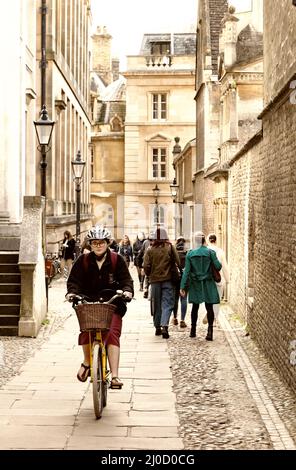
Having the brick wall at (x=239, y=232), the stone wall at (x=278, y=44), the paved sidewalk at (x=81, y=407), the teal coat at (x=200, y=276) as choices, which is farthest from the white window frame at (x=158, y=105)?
the paved sidewalk at (x=81, y=407)

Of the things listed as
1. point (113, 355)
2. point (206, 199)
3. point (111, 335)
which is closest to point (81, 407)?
point (113, 355)

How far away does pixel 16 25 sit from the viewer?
1888 centimetres

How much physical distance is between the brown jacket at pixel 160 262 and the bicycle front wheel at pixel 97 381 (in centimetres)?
578

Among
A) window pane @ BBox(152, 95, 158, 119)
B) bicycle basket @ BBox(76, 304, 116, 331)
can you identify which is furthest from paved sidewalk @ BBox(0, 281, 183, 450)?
window pane @ BBox(152, 95, 158, 119)

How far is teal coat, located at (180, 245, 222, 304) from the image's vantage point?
13.5 metres

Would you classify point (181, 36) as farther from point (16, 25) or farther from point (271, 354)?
point (271, 354)

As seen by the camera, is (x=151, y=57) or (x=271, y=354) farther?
(x=151, y=57)

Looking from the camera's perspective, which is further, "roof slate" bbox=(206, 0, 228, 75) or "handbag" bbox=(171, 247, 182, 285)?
"roof slate" bbox=(206, 0, 228, 75)

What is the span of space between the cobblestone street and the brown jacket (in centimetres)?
97

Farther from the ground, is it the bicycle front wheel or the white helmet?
the white helmet

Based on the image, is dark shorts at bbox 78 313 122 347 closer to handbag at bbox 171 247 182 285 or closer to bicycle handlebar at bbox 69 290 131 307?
bicycle handlebar at bbox 69 290 131 307

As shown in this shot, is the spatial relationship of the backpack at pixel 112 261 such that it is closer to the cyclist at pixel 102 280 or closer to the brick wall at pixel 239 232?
the cyclist at pixel 102 280
